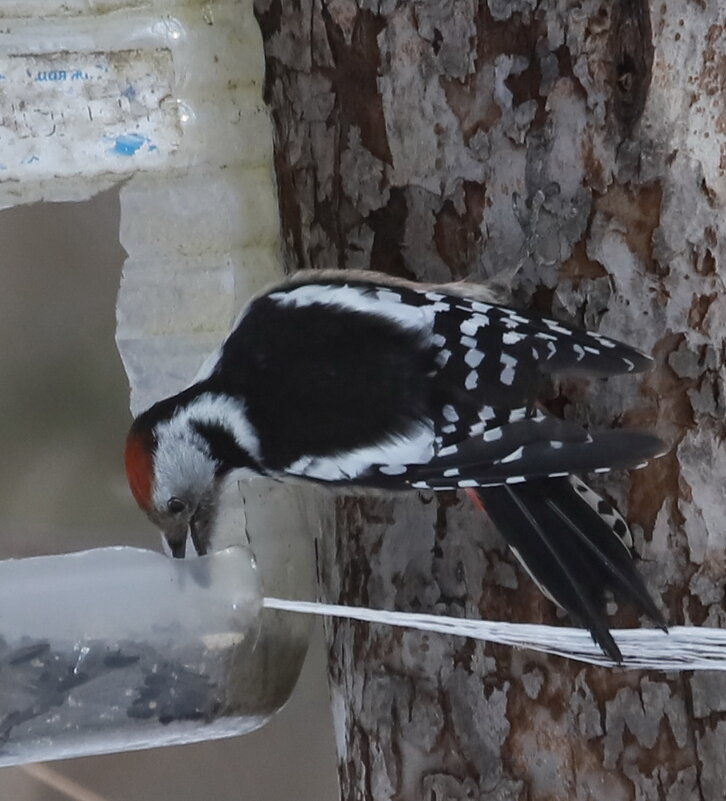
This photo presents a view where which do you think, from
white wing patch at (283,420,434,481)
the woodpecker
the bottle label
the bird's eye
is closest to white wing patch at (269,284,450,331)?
the woodpecker

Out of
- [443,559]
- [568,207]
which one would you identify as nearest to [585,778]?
[443,559]

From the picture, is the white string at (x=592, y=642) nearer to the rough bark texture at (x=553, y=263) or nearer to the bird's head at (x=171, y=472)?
the rough bark texture at (x=553, y=263)

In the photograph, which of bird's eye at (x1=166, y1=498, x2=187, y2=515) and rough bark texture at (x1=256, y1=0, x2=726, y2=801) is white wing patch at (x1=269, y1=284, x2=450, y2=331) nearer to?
rough bark texture at (x1=256, y1=0, x2=726, y2=801)

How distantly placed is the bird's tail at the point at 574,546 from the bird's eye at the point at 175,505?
416 millimetres

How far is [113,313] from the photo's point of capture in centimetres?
182

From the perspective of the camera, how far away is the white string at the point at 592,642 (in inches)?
39.9

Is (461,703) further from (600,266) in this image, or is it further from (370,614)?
(600,266)

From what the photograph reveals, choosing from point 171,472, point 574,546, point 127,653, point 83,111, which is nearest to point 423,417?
point 574,546

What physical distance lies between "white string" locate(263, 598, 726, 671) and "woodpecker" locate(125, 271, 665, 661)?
1.0 inches

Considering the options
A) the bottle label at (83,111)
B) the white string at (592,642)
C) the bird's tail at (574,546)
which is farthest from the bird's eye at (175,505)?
the bottle label at (83,111)

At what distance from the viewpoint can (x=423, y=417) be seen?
1.07 metres

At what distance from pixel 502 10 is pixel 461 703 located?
30.6 inches

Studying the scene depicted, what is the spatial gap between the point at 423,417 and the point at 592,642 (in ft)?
0.97

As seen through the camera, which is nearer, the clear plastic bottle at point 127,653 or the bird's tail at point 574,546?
the bird's tail at point 574,546
